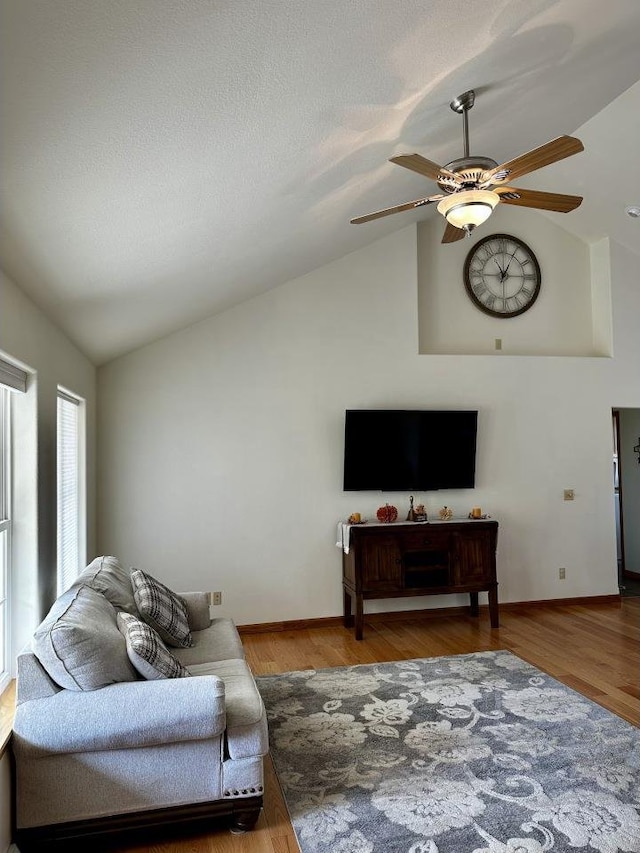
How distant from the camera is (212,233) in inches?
122

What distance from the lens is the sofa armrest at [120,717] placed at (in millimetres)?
2340

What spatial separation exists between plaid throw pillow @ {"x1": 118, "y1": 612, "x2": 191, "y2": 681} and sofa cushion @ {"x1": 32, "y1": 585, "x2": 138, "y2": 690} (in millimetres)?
44

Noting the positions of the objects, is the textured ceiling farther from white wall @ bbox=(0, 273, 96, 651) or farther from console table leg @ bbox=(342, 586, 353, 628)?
console table leg @ bbox=(342, 586, 353, 628)

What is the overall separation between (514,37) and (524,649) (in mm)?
4076

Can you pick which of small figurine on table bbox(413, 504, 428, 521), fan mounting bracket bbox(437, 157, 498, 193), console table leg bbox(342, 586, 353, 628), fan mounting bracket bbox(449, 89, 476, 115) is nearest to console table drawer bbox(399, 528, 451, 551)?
small figurine on table bbox(413, 504, 428, 521)

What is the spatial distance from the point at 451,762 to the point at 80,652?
72.2 inches

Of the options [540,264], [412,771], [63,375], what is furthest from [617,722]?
[540,264]

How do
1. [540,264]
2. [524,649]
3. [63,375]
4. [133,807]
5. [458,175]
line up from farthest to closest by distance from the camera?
[540,264] → [524,649] → [63,375] → [458,175] → [133,807]

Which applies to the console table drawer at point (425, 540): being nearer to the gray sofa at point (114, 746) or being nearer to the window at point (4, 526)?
the gray sofa at point (114, 746)

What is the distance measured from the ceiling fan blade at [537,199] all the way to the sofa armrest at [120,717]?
2607 mm

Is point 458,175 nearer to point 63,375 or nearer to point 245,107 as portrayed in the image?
point 245,107

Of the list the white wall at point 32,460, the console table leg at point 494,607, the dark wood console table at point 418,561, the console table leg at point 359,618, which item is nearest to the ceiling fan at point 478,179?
the white wall at point 32,460

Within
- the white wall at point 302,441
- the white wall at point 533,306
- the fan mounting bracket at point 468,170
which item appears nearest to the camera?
the fan mounting bracket at point 468,170

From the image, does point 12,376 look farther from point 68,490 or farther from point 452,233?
point 452,233
